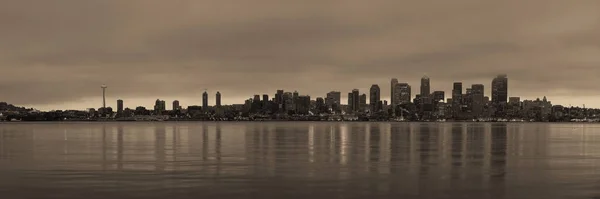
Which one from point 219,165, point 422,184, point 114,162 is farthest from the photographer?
point 114,162

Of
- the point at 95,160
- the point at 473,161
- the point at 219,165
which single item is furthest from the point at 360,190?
the point at 95,160

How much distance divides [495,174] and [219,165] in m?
22.7

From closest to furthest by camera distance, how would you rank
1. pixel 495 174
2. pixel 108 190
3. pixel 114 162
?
pixel 108 190, pixel 495 174, pixel 114 162

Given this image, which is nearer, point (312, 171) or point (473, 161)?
point (312, 171)

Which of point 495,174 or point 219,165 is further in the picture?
point 219,165

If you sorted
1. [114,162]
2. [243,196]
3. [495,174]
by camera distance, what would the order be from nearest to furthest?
1. [243,196]
2. [495,174]
3. [114,162]

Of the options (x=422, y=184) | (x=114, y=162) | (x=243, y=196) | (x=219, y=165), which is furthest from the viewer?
(x=114, y=162)

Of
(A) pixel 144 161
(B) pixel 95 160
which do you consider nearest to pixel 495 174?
(A) pixel 144 161

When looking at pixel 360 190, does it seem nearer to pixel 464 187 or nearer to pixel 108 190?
pixel 464 187

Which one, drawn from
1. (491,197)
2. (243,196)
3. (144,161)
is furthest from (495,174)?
(144,161)

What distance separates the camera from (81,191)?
34219 mm

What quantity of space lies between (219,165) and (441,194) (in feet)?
76.8

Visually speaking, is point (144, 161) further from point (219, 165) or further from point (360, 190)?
point (360, 190)

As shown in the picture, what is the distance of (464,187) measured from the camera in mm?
36656
